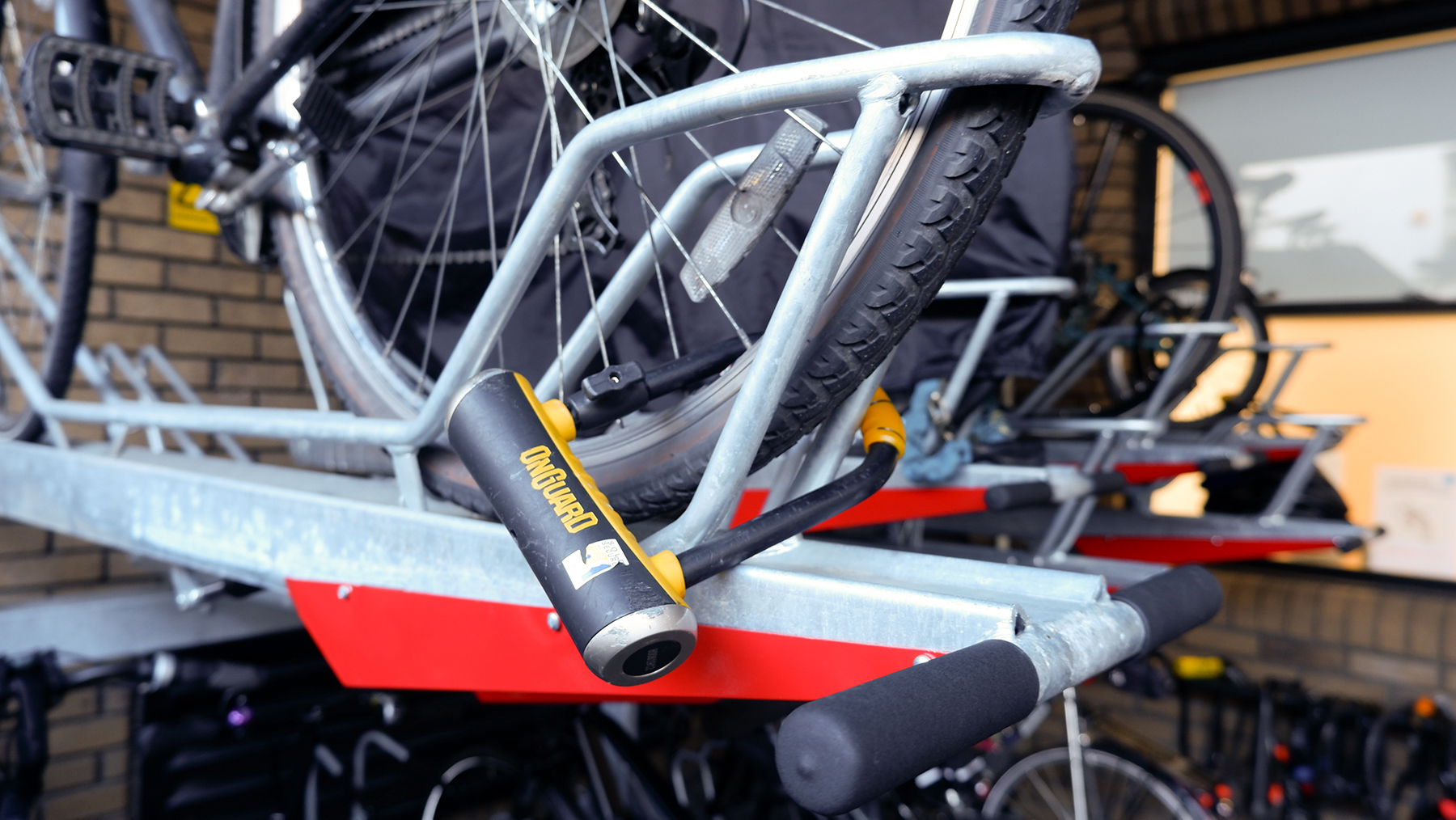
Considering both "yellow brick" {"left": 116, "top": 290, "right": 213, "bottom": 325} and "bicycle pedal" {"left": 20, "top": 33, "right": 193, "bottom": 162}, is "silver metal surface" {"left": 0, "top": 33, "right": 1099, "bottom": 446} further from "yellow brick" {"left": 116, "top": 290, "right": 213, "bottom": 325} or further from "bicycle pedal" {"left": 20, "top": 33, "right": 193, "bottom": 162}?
"yellow brick" {"left": 116, "top": 290, "right": 213, "bottom": 325}

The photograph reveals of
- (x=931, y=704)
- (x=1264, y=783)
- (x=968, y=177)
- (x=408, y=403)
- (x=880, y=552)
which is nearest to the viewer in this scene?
(x=931, y=704)

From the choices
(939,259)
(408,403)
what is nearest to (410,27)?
(408,403)

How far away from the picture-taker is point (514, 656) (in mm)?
699

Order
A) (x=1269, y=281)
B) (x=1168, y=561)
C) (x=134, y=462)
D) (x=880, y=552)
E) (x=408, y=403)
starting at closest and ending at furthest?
1. (x=880, y=552)
2. (x=408, y=403)
3. (x=134, y=462)
4. (x=1168, y=561)
5. (x=1269, y=281)

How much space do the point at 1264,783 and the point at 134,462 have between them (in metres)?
2.93

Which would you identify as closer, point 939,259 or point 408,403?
point 939,259

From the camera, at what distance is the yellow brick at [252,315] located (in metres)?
2.41

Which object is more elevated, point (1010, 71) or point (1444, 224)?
point (1444, 224)

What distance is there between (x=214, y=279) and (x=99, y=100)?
1.34 m

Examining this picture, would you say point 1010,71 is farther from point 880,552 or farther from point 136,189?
point 136,189

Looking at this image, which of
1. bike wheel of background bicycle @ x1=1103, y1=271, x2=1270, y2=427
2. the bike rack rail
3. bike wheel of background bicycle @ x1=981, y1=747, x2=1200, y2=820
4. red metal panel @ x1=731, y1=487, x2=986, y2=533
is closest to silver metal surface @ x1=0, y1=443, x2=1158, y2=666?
the bike rack rail

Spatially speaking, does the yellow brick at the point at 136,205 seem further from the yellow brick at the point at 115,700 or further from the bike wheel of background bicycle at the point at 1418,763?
the bike wheel of background bicycle at the point at 1418,763

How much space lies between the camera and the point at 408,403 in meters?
0.99

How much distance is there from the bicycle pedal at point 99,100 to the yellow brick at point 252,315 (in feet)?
4.28
